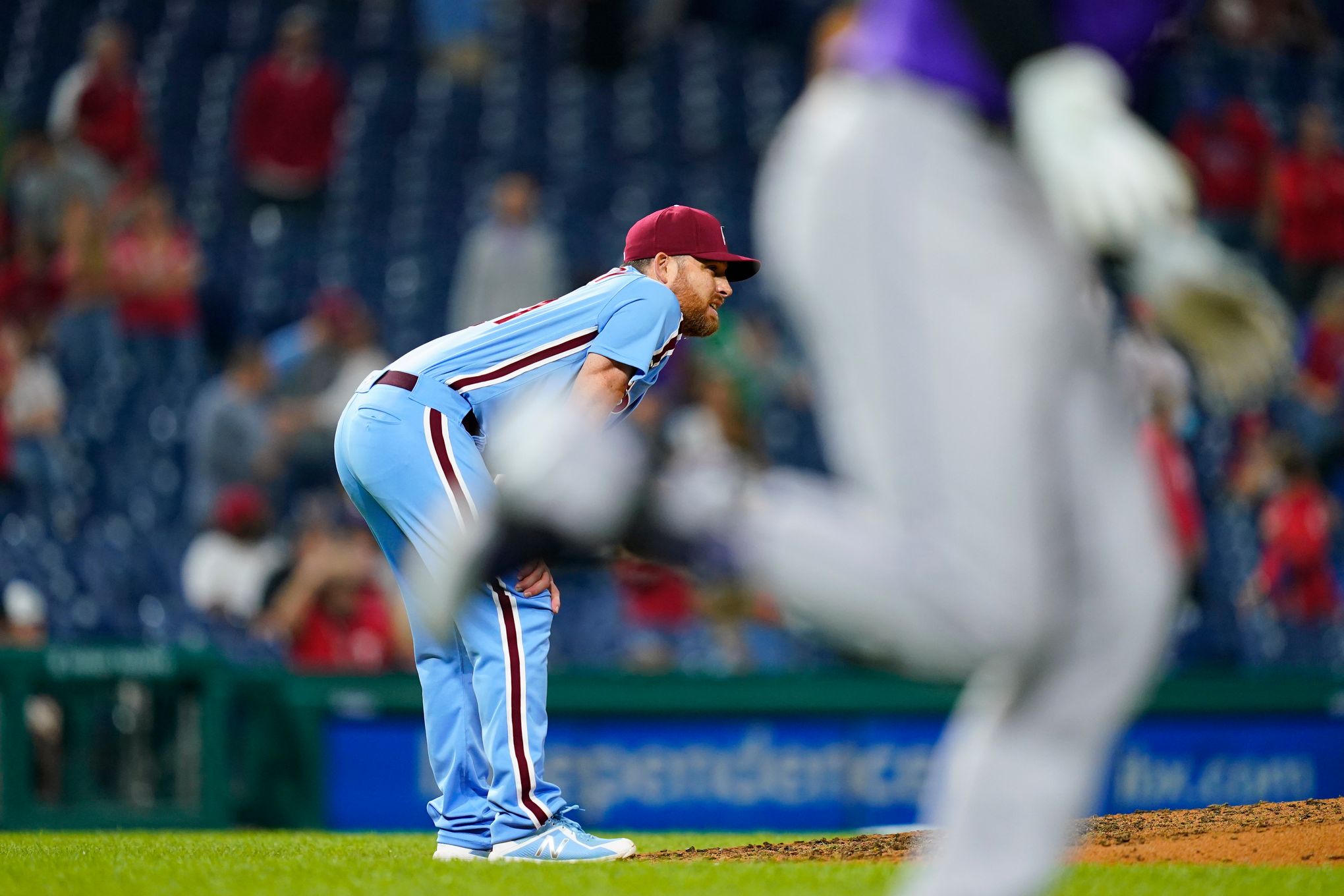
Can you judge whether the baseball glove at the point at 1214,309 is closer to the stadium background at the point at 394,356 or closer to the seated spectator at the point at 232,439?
the stadium background at the point at 394,356

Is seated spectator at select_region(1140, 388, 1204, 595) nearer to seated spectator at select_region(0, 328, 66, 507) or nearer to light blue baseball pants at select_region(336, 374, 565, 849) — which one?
light blue baseball pants at select_region(336, 374, 565, 849)

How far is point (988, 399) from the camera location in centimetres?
246

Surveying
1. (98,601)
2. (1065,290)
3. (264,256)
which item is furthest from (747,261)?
(264,256)

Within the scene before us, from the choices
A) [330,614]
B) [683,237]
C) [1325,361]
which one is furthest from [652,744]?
[1325,361]

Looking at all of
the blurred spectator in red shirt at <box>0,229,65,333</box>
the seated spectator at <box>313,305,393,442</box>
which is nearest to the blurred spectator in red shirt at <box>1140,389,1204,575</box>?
the seated spectator at <box>313,305,393,442</box>

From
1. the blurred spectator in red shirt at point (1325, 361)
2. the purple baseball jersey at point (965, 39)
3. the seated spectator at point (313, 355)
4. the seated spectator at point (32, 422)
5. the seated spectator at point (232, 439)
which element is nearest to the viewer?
the purple baseball jersey at point (965, 39)

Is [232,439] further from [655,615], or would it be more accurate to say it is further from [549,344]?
[549,344]

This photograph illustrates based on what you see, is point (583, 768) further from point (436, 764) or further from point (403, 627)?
point (436, 764)

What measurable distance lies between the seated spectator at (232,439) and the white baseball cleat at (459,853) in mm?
5938

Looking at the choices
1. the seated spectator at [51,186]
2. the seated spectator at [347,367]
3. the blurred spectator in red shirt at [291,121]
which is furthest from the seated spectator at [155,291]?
the blurred spectator in red shirt at [291,121]

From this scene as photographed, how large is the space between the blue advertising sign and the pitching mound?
8.70ft

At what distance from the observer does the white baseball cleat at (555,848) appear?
4676 mm

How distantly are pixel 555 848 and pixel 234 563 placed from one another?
5620mm

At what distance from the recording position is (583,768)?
862 centimetres
